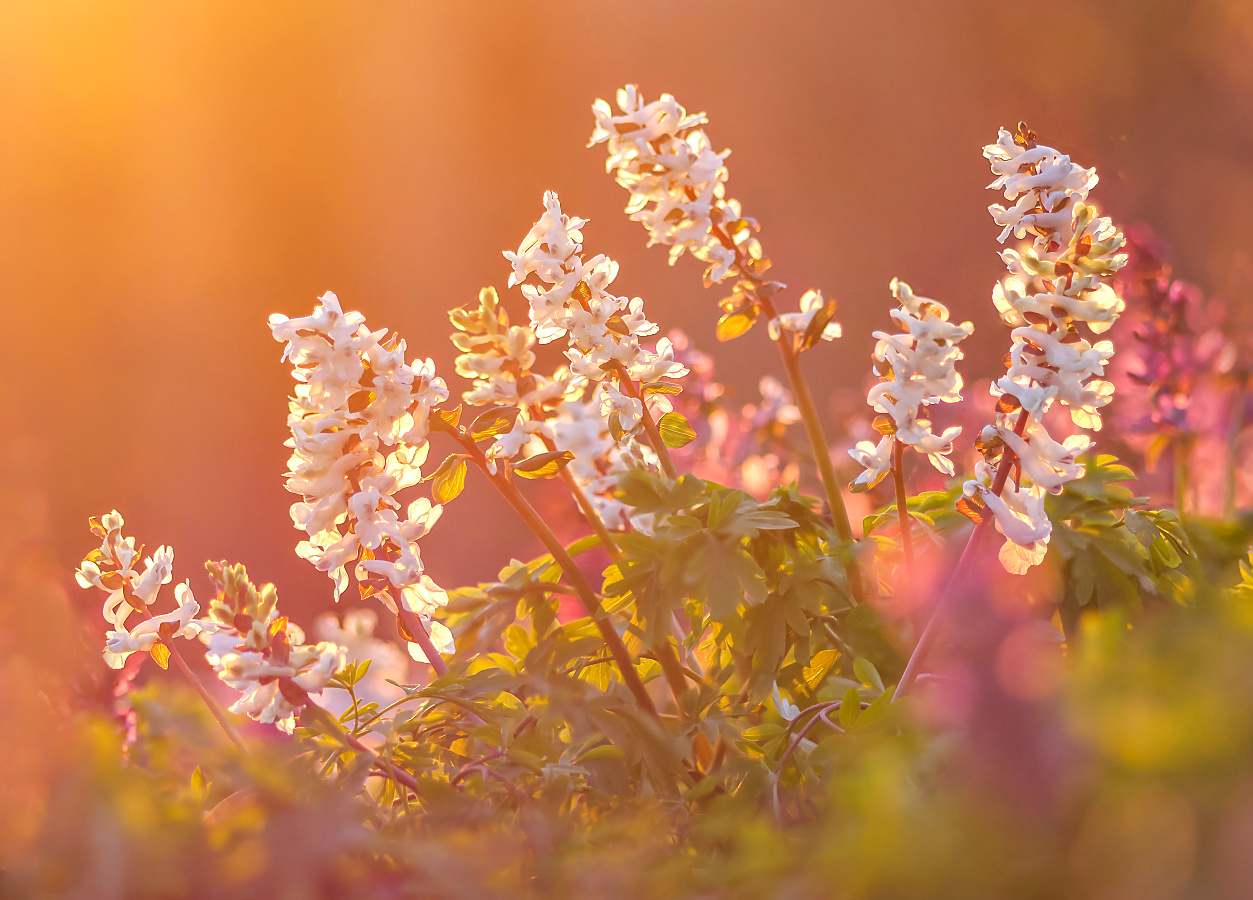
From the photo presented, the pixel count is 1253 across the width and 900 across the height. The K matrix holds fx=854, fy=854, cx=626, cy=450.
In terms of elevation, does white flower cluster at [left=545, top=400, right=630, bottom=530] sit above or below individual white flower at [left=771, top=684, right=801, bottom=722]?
above

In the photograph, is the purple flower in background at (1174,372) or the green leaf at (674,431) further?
the purple flower in background at (1174,372)

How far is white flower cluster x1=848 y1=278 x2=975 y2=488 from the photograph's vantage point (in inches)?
25.1

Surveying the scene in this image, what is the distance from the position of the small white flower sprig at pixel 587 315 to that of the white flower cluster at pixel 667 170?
0.19ft

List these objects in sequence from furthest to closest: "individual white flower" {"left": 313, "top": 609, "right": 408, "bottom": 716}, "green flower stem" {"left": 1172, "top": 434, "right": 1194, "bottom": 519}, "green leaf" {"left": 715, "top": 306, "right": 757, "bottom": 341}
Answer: "green flower stem" {"left": 1172, "top": 434, "right": 1194, "bottom": 519} → "individual white flower" {"left": 313, "top": 609, "right": 408, "bottom": 716} → "green leaf" {"left": 715, "top": 306, "right": 757, "bottom": 341}

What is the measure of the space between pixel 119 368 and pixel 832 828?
4.28 metres

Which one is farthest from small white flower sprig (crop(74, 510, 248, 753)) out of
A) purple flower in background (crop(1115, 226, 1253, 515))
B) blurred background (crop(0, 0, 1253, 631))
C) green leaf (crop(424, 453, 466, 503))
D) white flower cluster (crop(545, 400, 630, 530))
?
blurred background (crop(0, 0, 1253, 631))

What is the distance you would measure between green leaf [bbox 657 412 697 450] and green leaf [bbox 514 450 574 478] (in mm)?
170

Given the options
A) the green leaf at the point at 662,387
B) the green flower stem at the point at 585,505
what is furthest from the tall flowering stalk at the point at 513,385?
the green leaf at the point at 662,387

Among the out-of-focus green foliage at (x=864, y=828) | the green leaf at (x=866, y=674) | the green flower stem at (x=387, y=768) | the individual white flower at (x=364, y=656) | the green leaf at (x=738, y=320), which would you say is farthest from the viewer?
the individual white flower at (x=364, y=656)

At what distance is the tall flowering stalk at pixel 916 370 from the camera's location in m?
0.64

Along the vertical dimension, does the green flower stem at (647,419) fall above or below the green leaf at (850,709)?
above

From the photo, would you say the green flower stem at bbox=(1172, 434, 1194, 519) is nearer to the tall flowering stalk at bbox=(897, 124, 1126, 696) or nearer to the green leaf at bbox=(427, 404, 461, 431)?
the tall flowering stalk at bbox=(897, 124, 1126, 696)

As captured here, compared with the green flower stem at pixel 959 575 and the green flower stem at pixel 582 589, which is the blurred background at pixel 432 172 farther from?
the green flower stem at pixel 582 589

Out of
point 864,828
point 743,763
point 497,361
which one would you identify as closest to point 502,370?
point 497,361
